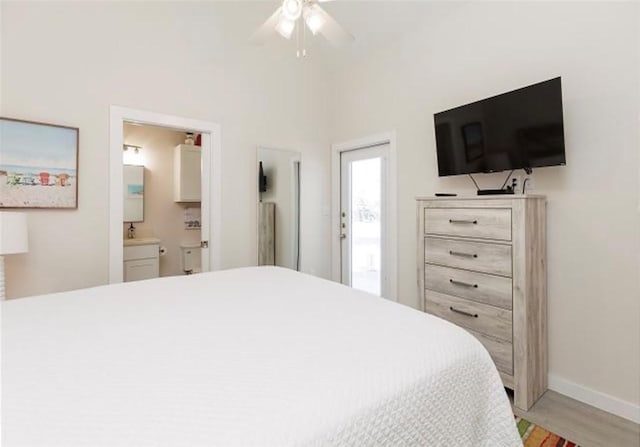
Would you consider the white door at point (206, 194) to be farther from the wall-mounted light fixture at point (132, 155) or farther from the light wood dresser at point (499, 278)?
the light wood dresser at point (499, 278)

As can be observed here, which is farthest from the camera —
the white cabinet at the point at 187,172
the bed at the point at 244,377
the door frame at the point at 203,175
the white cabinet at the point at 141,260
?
the white cabinet at the point at 187,172

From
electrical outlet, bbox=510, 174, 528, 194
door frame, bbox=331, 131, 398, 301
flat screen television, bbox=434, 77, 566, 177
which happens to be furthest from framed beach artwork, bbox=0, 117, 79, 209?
electrical outlet, bbox=510, 174, 528, 194

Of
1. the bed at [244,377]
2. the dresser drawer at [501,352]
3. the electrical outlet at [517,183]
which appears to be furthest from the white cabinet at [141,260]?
the electrical outlet at [517,183]

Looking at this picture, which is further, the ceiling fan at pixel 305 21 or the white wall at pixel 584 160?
the white wall at pixel 584 160

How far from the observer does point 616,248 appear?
184 centimetres

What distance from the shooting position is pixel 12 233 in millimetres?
1783

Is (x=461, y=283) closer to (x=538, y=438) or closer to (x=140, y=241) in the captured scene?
(x=538, y=438)

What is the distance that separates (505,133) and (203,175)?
2434mm

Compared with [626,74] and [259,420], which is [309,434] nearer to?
[259,420]

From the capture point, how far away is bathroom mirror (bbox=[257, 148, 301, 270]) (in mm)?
3222

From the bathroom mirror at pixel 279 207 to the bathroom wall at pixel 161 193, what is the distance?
1624mm

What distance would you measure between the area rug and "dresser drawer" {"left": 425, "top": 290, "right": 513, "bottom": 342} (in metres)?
Result: 0.45

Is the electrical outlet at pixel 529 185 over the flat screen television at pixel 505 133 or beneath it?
beneath

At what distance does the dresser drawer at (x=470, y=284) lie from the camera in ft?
6.36
